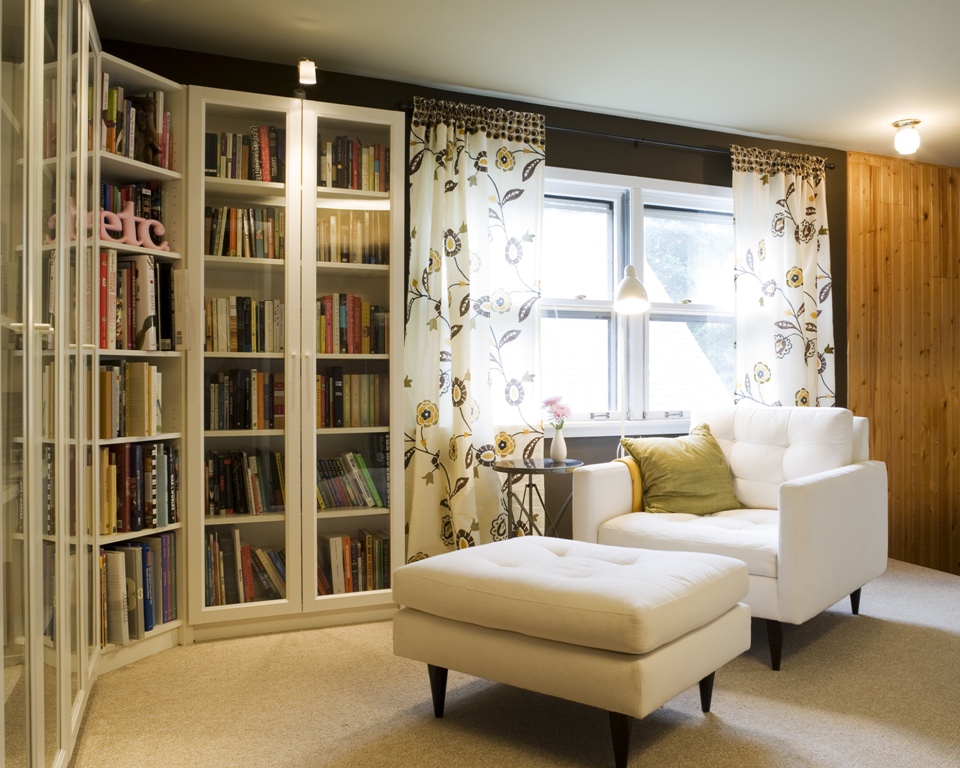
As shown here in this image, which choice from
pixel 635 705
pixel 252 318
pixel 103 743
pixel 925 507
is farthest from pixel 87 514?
pixel 925 507

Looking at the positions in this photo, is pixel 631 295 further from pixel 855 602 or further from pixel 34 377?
pixel 34 377

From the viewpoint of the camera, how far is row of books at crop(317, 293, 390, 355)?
10.8 feet

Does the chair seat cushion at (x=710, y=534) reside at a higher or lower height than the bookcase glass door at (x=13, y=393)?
lower

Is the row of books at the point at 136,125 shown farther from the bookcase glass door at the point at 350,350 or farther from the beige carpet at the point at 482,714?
the beige carpet at the point at 482,714

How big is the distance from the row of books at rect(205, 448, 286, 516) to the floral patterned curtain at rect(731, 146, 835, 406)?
8.33 feet

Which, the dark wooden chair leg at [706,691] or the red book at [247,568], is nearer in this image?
the dark wooden chair leg at [706,691]

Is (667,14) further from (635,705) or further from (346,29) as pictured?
(635,705)

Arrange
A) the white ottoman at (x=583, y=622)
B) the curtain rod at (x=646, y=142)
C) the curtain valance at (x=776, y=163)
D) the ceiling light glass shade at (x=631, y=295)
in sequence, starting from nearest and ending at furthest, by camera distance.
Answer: the white ottoman at (x=583, y=622) < the ceiling light glass shade at (x=631, y=295) < the curtain rod at (x=646, y=142) < the curtain valance at (x=776, y=163)

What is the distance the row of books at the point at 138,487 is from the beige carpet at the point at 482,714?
489mm

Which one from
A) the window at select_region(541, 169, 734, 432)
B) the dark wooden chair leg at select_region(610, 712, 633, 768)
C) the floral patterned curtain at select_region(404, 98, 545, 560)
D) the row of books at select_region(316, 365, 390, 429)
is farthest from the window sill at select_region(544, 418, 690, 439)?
the dark wooden chair leg at select_region(610, 712, 633, 768)

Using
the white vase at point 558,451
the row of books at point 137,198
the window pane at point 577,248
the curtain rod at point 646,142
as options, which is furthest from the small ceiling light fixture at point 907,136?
the row of books at point 137,198

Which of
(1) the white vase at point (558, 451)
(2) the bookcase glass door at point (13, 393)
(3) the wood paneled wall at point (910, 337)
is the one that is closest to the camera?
(2) the bookcase glass door at point (13, 393)

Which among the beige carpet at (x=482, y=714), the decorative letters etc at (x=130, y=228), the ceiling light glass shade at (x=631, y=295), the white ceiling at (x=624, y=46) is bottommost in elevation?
the beige carpet at (x=482, y=714)

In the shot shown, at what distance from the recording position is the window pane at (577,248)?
421 centimetres
